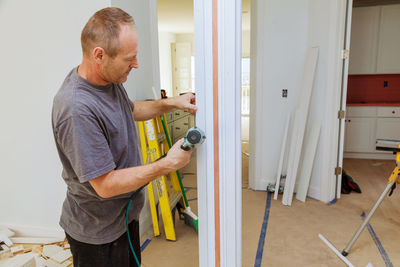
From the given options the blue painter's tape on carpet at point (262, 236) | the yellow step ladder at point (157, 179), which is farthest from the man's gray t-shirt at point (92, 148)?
the blue painter's tape on carpet at point (262, 236)

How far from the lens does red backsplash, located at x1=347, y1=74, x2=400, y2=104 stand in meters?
4.73

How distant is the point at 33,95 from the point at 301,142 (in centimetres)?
254

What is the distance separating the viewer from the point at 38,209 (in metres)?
2.51

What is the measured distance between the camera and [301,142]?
309cm

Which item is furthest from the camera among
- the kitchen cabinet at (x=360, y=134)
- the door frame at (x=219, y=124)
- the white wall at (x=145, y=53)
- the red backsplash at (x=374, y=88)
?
the red backsplash at (x=374, y=88)

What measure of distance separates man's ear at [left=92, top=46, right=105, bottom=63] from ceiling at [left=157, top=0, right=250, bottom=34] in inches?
189

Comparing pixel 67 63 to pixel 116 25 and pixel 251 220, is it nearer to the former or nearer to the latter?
pixel 116 25

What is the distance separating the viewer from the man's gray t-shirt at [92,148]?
3.00 feet

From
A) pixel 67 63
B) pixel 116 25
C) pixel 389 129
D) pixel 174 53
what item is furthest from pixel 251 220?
pixel 174 53

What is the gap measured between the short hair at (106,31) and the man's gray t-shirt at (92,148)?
0.50ft

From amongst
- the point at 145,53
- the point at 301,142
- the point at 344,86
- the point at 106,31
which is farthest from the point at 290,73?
the point at 106,31

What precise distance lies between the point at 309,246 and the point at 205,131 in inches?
78.1

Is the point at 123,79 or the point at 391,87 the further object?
the point at 391,87

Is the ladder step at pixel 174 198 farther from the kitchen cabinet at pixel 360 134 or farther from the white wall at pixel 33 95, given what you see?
the kitchen cabinet at pixel 360 134
